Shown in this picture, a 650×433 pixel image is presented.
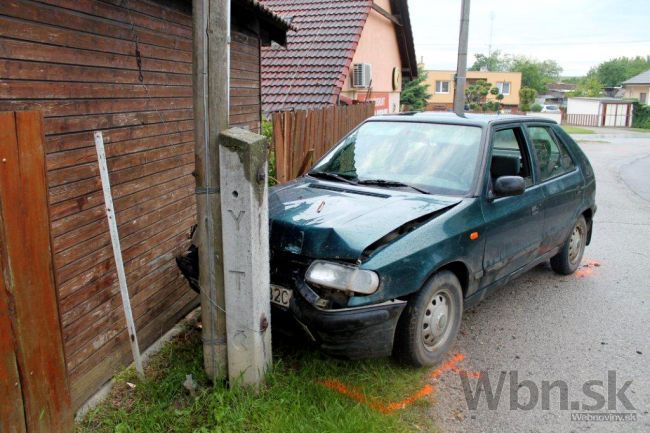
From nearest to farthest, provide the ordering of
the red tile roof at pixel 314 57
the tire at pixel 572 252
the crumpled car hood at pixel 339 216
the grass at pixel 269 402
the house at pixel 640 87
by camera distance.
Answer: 1. the grass at pixel 269 402
2. the crumpled car hood at pixel 339 216
3. the tire at pixel 572 252
4. the red tile roof at pixel 314 57
5. the house at pixel 640 87

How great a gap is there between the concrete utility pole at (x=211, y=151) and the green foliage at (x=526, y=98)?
5395 cm

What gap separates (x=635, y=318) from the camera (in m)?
5.00

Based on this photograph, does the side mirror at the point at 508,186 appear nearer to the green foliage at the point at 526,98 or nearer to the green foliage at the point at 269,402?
the green foliage at the point at 269,402

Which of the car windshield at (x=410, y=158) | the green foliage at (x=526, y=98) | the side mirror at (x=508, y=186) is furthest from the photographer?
the green foliage at (x=526, y=98)

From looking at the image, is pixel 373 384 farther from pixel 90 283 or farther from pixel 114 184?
pixel 114 184

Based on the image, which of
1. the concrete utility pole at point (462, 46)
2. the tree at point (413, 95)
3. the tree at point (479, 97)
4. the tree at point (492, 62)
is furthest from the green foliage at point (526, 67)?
the concrete utility pole at point (462, 46)

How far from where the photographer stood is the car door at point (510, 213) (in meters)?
4.36

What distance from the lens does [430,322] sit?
3.92 metres

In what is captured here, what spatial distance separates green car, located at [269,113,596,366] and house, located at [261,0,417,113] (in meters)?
7.13

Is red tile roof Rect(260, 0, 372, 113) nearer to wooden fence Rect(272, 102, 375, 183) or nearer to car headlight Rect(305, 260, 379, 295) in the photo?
wooden fence Rect(272, 102, 375, 183)

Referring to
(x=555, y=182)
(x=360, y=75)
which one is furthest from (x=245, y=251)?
(x=360, y=75)

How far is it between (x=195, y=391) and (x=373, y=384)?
3.92 ft

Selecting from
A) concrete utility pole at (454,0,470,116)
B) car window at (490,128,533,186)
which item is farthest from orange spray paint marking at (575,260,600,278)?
concrete utility pole at (454,0,470,116)

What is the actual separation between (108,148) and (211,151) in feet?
2.79
